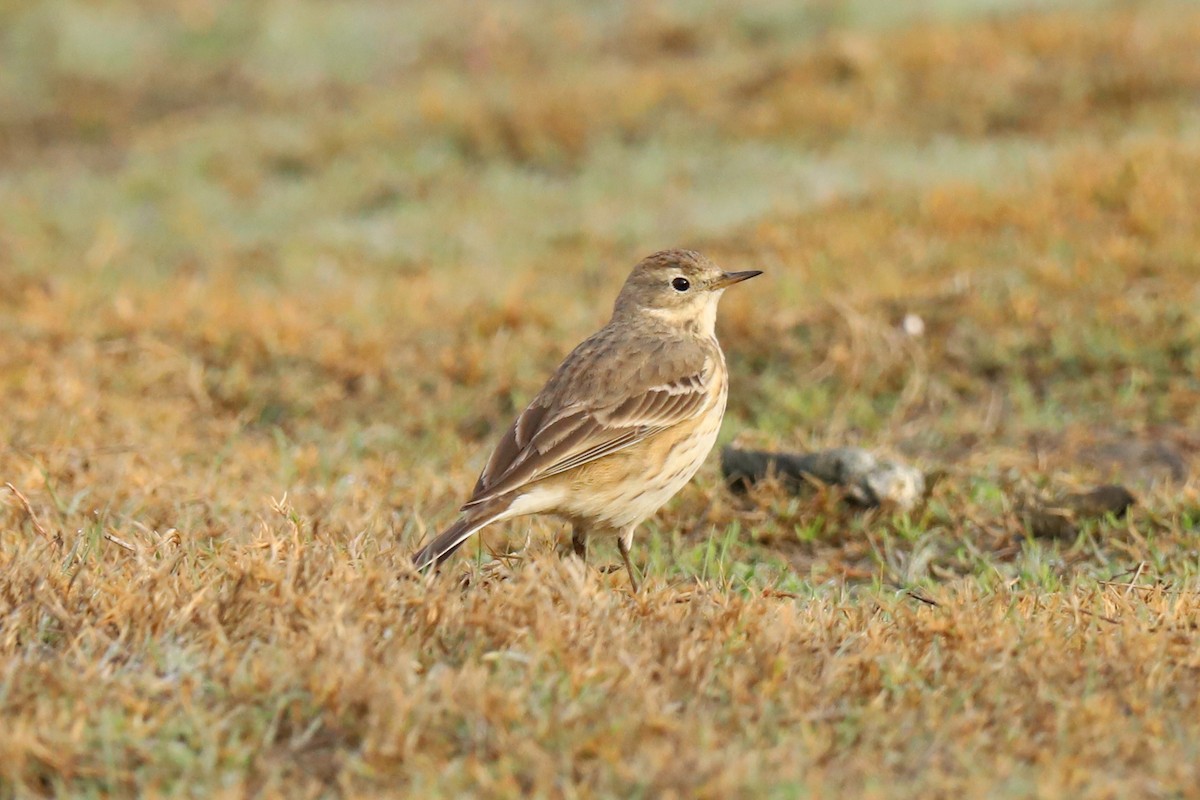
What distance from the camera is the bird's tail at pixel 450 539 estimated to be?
448cm

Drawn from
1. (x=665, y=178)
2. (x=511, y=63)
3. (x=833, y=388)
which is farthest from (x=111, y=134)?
(x=833, y=388)

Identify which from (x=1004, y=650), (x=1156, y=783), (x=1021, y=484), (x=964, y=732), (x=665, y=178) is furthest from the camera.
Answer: (x=665, y=178)

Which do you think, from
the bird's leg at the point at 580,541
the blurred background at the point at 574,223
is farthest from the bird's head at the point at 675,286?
the bird's leg at the point at 580,541

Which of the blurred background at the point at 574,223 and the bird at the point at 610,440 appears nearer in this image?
the bird at the point at 610,440

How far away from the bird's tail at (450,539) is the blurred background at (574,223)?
1.39 meters

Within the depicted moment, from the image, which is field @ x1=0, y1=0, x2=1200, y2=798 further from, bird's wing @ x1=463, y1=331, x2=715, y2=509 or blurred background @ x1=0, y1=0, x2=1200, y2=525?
bird's wing @ x1=463, y1=331, x2=715, y2=509

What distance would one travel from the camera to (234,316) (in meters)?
8.82

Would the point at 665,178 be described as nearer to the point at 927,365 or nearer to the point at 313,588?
the point at 927,365

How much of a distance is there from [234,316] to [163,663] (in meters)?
5.22

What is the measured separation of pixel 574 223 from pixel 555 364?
326 cm

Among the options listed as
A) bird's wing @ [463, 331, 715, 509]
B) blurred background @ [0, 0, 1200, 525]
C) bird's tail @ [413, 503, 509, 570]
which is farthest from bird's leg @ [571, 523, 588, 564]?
blurred background @ [0, 0, 1200, 525]

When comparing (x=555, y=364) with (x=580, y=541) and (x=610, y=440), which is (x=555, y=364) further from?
(x=610, y=440)

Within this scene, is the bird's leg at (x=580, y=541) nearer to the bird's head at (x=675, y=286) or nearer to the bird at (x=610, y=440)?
the bird at (x=610, y=440)

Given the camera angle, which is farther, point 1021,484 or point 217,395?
point 217,395
